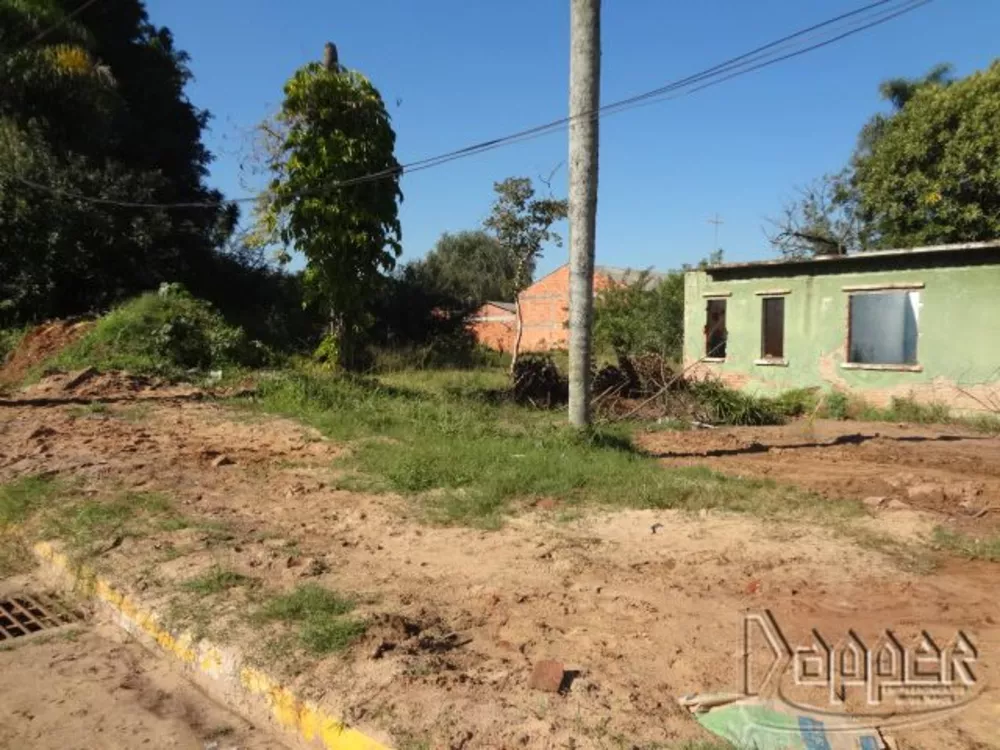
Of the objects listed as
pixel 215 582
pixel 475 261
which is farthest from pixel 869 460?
pixel 475 261

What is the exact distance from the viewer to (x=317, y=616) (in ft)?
13.6

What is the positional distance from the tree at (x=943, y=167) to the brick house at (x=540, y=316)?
12433 millimetres

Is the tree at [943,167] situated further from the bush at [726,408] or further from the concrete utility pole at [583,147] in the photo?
the concrete utility pole at [583,147]

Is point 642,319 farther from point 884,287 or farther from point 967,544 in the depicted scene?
point 967,544

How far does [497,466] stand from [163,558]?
11.0 ft

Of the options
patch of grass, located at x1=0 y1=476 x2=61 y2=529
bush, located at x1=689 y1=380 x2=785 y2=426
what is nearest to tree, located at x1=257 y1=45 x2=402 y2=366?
bush, located at x1=689 y1=380 x2=785 y2=426

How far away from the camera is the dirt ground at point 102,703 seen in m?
3.48

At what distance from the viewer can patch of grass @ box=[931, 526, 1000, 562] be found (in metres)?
5.36

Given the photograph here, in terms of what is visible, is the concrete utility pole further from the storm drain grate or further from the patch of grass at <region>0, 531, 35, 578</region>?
the storm drain grate

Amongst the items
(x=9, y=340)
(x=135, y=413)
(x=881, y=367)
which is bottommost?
(x=135, y=413)

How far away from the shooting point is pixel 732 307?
60.0 feet

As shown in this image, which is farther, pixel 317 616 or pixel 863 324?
pixel 863 324

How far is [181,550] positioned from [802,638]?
391 centimetres

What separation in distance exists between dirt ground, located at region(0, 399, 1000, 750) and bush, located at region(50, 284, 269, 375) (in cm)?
647
